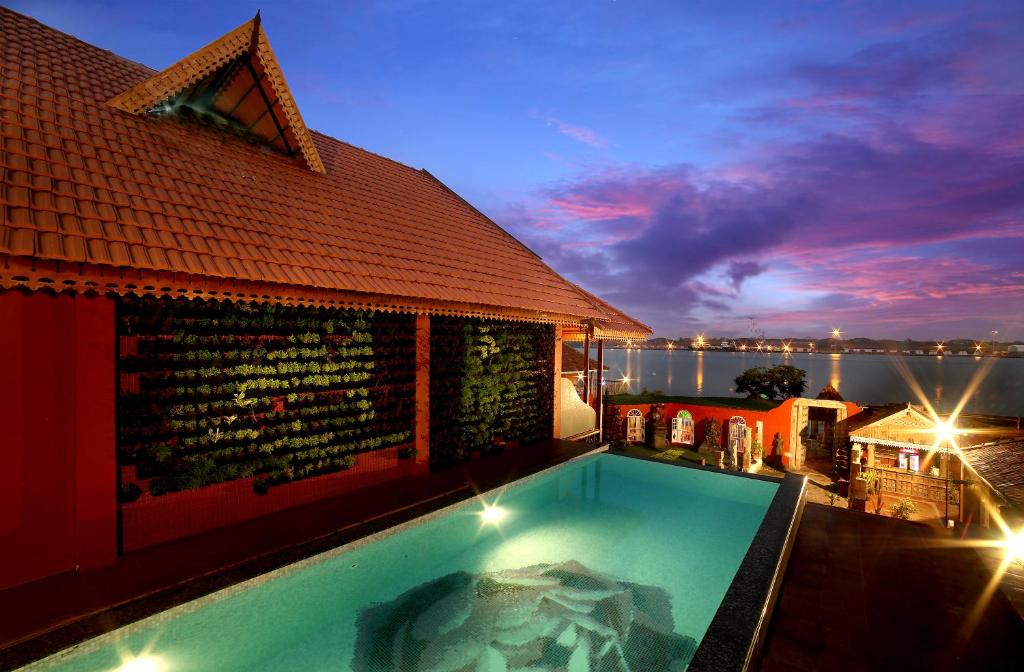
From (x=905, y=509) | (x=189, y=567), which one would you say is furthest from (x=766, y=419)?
(x=189, y=567)

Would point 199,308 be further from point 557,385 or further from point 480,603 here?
point 557,385

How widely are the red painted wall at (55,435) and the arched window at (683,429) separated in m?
20.2

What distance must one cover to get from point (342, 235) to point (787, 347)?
529ft

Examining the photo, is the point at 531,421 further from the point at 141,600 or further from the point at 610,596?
the point at 141,600

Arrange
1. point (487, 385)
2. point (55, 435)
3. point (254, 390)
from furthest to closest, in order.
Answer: point (487, 385), point (254, 390), point (55, 435)

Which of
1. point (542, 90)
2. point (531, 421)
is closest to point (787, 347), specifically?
point (542, 90)

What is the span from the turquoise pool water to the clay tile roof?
2.95 meters

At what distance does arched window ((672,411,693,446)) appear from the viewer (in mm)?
20922

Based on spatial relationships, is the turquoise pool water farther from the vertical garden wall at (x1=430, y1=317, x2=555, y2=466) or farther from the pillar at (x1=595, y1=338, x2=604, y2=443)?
the pillar at (x1=595, y1=338, x2=604, y2=443)

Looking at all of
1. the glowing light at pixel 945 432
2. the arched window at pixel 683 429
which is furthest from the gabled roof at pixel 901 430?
the arched window at pixel 683 429

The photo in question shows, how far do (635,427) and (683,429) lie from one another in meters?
2.29

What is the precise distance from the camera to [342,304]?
18.5ft

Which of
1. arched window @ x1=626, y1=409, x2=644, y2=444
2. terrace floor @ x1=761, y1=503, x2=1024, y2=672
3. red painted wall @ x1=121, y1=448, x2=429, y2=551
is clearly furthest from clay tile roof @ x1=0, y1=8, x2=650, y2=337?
arched window @ x1=626, y1=409, x2=644, y2=444

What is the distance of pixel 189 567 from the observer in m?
4.52
